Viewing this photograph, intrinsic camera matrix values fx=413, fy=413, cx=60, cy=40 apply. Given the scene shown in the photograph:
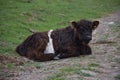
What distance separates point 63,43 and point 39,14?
1185 centimetres

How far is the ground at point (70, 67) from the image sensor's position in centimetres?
1016

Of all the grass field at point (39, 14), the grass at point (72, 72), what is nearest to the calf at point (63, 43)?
the grass field at point (39, 14)

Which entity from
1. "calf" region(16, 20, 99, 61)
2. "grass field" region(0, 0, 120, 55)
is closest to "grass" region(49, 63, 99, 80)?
"calf" region(16, 20, 99, 61)

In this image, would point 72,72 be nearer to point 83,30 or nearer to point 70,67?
point 70,67

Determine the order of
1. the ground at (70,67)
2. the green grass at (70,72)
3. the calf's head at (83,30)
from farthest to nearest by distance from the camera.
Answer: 1. the calf's head at (83,30)
2. the ground at (70,67)
3. the green grass at (70,72)

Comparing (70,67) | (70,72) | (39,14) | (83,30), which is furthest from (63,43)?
(39,14)

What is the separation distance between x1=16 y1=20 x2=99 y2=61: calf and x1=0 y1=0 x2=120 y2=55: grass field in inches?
40.1

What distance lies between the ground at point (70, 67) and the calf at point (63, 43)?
1.20 feet

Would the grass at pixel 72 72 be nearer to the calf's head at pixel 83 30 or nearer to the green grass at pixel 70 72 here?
the green grass at pixel 70 72

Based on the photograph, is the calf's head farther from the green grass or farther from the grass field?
the grass field

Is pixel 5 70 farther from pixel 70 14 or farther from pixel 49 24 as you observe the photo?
pixel 70 14

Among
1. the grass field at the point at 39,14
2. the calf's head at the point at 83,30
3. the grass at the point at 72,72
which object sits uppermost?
the calf's head at the point at 83,30

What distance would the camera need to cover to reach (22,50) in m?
13.7

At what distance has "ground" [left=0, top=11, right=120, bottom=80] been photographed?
1016 cm
